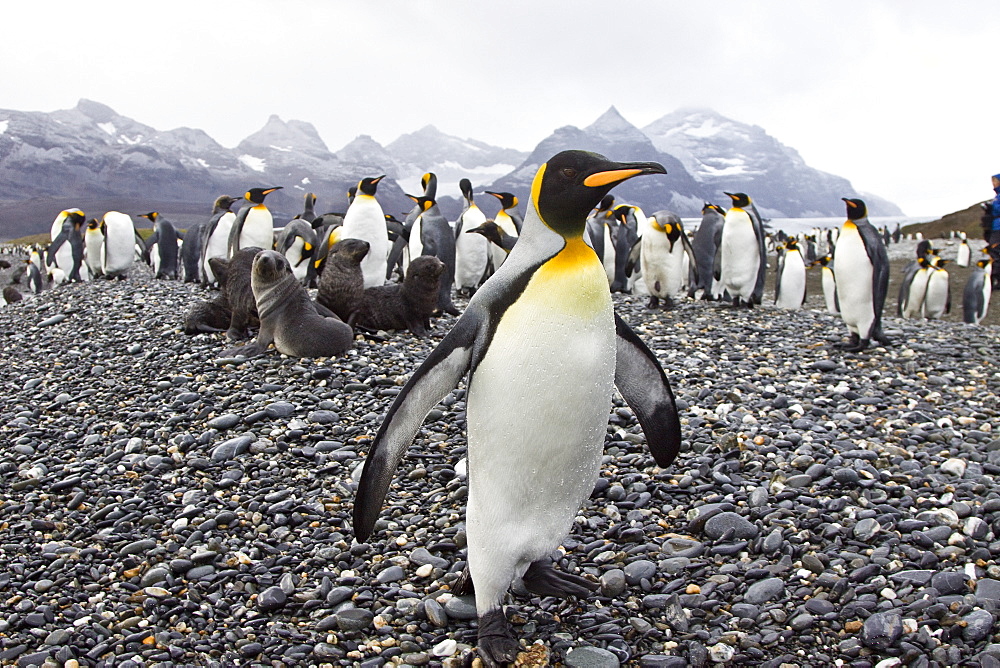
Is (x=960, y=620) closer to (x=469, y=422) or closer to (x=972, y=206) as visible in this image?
(x=469, y=422)

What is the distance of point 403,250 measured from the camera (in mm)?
11344

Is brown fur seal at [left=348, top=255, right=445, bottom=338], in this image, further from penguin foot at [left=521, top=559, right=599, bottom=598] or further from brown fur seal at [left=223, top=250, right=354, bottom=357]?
penguin foot at [left=521, top=559, right=599, bottom=598]

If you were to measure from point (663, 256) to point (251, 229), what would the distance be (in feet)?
19.8

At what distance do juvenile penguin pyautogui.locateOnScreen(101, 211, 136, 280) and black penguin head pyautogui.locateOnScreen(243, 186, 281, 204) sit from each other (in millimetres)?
4430

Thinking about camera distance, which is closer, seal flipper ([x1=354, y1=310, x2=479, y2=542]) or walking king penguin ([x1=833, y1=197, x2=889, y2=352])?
seal flipper ([x1=354, y1=310, x2=479, y2=542])

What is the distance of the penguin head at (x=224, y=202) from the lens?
483 inches

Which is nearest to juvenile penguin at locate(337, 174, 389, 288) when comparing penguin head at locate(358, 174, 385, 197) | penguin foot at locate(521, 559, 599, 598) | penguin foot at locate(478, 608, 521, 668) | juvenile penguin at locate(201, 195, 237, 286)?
penguin head at locate(358, 174, 385, 197)

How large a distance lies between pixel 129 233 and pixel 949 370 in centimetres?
1388

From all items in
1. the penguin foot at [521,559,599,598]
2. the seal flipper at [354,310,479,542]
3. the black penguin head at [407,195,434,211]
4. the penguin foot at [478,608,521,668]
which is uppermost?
the black penguin head at [407,195,434,211]

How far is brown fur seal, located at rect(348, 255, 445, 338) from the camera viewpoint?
6.48m

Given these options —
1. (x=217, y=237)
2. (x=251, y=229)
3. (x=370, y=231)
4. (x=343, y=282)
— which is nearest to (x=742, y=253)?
(x=370, y=231)

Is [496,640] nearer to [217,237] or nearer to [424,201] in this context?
[424,201]

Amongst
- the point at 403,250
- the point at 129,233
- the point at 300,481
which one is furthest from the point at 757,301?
the point at 129,233

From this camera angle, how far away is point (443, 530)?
10.3 ft
